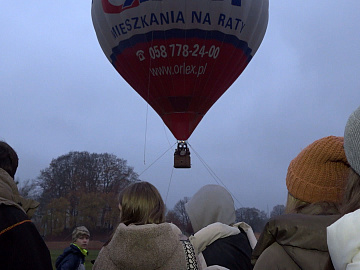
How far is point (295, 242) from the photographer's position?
5.43 ft

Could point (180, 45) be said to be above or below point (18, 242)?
above

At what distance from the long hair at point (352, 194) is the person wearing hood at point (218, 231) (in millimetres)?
1530

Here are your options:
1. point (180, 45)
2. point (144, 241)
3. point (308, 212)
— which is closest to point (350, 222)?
point (308, 212)

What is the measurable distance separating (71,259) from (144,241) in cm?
352

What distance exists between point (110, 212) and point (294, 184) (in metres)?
46.3

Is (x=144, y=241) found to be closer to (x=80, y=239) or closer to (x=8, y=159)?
(x=8, y=159)

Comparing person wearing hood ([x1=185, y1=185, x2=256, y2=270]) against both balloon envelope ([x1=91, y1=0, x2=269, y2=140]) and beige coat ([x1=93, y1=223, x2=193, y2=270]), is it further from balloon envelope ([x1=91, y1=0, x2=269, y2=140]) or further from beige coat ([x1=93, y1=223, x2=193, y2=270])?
balloon envelope ([x1=91, y1=0, x2=269, y2=140])

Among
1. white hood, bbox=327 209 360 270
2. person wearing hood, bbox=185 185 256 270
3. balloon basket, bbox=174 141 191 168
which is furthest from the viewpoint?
balloon basket, bbox=174 141 191 168

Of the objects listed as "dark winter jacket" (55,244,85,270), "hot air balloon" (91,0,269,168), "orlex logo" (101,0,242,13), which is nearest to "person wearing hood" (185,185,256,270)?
"dark winter jacket" (55,244,85,270)

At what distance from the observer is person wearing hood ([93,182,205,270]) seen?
2.41 metres

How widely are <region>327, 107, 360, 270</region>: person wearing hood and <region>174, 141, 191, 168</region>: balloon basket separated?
12636 mm

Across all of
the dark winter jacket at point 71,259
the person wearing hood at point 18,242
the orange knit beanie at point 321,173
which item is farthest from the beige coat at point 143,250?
the dark winter jacket at point 71,259

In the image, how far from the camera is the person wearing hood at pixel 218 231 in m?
2.96

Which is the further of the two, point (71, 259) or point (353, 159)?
point (71, 259)
